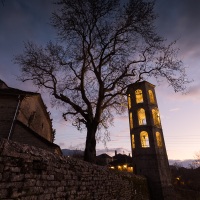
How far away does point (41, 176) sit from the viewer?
4.60 metres

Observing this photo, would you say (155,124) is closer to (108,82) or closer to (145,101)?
(145,101)

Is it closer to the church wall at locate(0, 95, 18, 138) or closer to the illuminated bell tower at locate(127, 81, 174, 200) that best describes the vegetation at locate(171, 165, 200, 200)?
the illuminated bell tower at locate(127, 81, 174, 200)

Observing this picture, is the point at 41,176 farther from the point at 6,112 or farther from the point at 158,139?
the point at 158,139

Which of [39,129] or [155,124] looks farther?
[155,124]

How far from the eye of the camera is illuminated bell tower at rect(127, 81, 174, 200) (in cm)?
2375

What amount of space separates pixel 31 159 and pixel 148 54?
44.9 feet

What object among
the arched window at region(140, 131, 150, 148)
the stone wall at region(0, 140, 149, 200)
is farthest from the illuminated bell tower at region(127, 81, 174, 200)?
the stone wall at region(0, 140, 149, 200)

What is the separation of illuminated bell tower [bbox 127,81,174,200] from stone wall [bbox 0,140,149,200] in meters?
16.7

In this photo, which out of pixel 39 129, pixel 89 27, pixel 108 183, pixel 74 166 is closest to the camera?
pixel 74 166

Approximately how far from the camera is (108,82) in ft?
49.6

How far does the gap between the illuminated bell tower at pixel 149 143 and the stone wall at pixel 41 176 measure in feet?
54.6

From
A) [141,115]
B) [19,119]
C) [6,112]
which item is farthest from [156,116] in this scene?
[6,112]

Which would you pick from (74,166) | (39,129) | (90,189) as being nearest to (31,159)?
(74,166)

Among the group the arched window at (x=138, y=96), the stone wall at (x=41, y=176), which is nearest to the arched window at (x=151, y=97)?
the arched window at (x=138, y=96)
